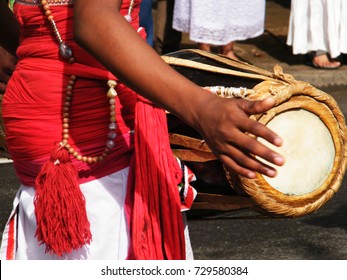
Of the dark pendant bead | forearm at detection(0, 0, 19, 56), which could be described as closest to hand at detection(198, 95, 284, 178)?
the dark pendant bead

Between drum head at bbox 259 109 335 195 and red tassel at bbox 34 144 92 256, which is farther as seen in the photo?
drum head at bbox 259 109 335 195

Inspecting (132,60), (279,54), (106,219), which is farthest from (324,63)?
(132,60)

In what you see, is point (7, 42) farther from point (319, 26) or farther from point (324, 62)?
point (324, 62)

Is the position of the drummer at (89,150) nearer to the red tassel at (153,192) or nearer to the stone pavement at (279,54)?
the red tassel at (153,192)

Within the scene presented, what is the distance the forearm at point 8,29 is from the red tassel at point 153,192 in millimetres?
660

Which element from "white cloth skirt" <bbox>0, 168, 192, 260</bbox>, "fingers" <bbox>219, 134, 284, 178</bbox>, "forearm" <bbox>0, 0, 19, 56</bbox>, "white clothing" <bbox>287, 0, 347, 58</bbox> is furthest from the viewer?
"white clothing" <bbox>287, 0, 347, 58</bbox>

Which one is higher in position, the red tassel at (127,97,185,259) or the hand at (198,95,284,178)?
the hand at (198,95,284,178)

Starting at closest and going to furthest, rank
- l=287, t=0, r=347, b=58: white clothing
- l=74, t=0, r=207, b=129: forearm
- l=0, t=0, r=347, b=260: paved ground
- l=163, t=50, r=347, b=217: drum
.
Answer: l=74, t=0, r=207, b=129: forearm → l=163, t=50, r=347, b=217: drum → l=0, t=0, r=347, b=260: paved ground → l=287, t=0, r=347, b=58: white clothing

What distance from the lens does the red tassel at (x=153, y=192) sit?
97.0 inches

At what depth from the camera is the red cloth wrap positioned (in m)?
2.47

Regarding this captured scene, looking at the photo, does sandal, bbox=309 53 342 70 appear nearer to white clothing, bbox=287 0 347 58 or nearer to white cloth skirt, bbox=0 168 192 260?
white clothing, bbox=287 0 347 58

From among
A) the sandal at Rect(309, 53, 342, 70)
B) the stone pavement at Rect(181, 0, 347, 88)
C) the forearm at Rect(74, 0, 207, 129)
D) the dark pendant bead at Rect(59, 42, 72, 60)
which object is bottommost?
the stone pavement at Rect(181, 0, 347, 88)

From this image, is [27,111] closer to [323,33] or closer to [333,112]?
[333,112]

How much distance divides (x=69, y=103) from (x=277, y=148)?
0.61 metres
